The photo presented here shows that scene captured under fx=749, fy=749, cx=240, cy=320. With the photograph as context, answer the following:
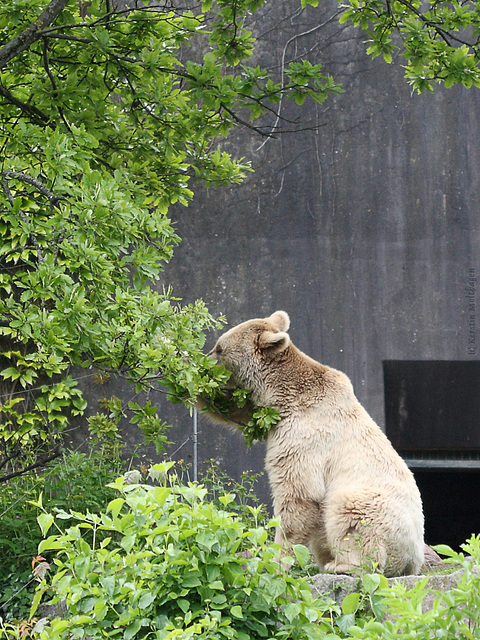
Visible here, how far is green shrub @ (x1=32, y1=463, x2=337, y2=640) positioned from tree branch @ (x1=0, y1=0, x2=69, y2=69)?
3005 millimetres

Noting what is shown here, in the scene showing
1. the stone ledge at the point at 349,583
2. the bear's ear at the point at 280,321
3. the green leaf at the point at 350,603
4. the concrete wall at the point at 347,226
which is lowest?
the stone ledge at the point at 349,583

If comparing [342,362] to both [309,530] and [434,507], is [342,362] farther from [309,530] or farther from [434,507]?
[434,507]

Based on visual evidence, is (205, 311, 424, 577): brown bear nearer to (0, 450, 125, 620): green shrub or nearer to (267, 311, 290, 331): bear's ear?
(267, 311, 290, 331): bear's ear

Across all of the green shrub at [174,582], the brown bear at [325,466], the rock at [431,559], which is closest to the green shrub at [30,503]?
the brown bear at [325,466]

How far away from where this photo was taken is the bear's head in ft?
16.1

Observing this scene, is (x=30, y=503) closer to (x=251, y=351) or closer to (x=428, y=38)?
(x=251, y=351)

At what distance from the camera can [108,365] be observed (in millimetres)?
4441

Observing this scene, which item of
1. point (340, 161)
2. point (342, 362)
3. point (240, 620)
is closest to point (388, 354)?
point (342, 362)

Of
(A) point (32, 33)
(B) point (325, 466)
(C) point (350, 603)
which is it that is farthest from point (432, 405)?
(C) point (350, 603)

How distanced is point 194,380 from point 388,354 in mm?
4274

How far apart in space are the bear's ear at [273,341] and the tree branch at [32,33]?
2336 mm

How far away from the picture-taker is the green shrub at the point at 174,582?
103 inches

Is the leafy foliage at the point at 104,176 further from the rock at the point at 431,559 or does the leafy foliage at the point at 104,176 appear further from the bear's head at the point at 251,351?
the rock at the point at 431,559

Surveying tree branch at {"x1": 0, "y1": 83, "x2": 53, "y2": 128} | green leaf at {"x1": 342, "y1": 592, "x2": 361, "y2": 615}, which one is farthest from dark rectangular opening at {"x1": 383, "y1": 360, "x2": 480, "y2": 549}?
green leaf at {"x1": 342, "y1": 592, "x2": 361, "y2": 615}
